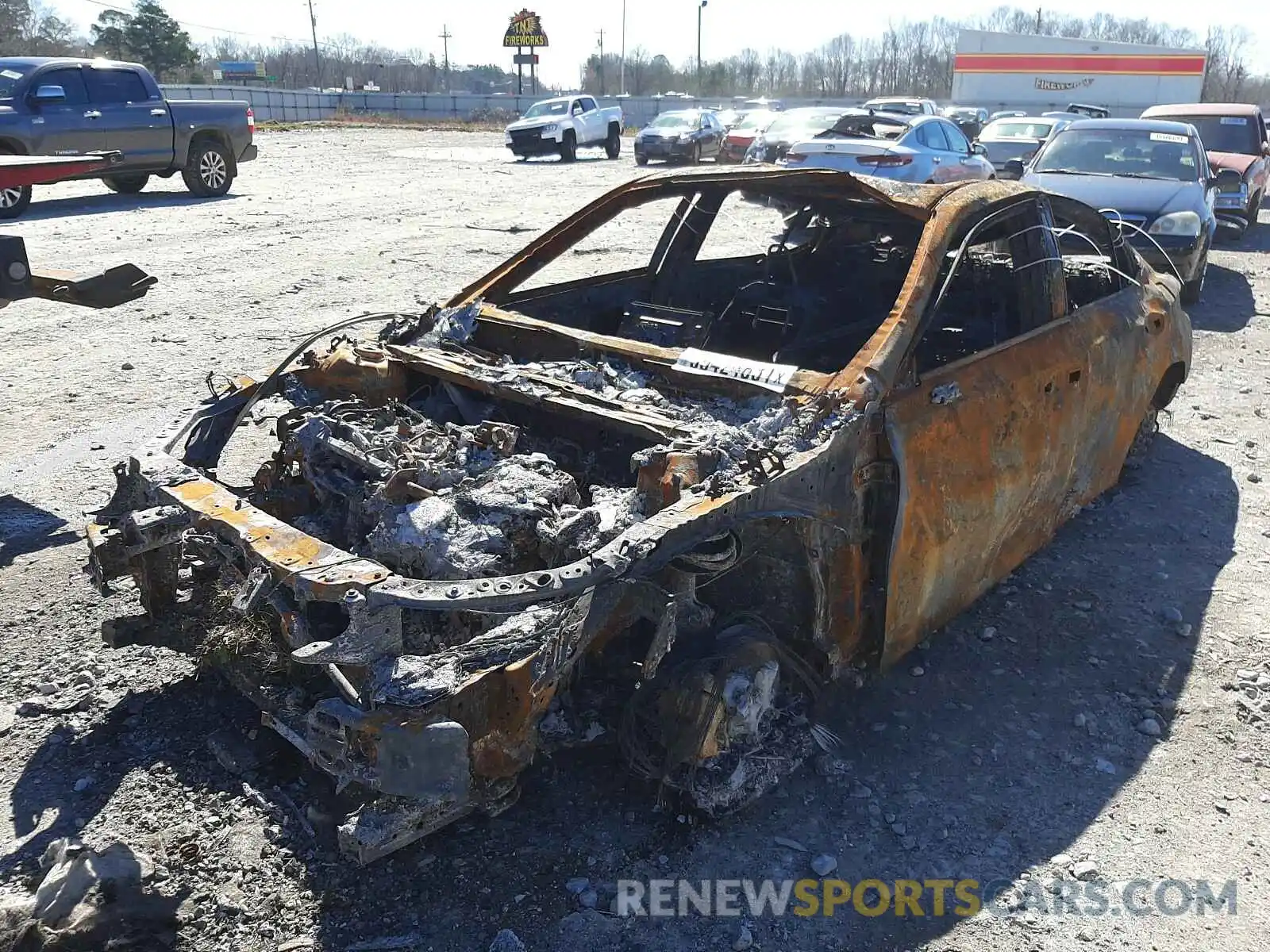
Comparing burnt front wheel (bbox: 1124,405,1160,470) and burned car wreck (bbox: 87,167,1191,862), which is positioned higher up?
burned car wreck (bbox: 87,167,1191,862)

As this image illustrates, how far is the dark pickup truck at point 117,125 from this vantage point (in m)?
12.6

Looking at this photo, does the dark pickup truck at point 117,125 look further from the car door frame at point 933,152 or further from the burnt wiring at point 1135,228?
the burnt wiring at point 1135,228

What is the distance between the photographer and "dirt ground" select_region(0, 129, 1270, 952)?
8.49 ft

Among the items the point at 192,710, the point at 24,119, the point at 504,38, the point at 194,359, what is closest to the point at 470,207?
the point at 24,119

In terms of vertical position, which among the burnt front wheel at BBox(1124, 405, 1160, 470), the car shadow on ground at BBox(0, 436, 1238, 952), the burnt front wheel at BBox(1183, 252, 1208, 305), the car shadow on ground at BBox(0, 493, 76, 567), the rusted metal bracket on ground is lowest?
the car shadow on ground at BBox(0, 436, 1238, 952)

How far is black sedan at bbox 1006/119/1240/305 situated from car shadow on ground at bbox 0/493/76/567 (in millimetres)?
8127

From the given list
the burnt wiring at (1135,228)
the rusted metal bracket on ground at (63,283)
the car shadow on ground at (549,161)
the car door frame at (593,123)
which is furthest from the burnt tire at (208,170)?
the burnt wiring at (1135,228)

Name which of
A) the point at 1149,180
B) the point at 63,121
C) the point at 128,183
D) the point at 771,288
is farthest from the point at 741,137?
the point at 771,288

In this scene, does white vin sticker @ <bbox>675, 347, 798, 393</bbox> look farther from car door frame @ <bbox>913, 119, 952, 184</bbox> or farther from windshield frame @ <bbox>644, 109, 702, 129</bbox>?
windshield frame @ <bbox>644, 109, 702, 129</bbox>

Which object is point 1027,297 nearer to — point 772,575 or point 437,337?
point 772,575

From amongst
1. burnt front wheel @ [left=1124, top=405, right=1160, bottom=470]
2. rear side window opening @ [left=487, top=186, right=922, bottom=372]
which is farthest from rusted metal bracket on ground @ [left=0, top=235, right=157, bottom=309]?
burnt front wheel @ [left=1124, top=405, right=1160, bottom=470]

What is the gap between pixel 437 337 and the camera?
4016mm

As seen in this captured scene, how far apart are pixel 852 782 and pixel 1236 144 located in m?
14.3

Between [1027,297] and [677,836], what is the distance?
2541 mm
